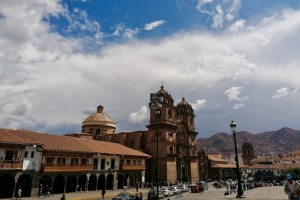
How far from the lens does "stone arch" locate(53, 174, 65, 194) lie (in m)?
31.6

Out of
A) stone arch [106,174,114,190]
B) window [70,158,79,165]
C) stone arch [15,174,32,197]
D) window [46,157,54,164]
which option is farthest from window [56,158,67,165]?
stone arch [106,174,114,190]

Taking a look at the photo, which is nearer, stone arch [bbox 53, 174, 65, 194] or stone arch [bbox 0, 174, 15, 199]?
stone arch [bbox 0, 174, 15, 199]

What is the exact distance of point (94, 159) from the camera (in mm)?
35656

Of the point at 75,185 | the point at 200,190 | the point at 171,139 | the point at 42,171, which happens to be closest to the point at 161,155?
the point at 171,139

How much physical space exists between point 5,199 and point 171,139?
36.3m

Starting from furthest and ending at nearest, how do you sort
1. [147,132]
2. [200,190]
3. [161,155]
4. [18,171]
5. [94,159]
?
[147,132]
[161,155]
[200,190]
[94,159]
[18,171]

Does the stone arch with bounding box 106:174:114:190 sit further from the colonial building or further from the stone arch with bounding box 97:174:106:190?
the stone arch with bounding box 97:174:106:190

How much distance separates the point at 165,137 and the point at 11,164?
33070 mm

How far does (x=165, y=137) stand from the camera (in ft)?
173

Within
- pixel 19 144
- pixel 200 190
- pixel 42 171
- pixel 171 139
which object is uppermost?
pixel 171 139

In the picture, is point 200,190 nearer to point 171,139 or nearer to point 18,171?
point 171,139

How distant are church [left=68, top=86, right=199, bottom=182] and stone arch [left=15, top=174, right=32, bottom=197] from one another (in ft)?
81.3

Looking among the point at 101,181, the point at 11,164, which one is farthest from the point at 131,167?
the point at 11,164

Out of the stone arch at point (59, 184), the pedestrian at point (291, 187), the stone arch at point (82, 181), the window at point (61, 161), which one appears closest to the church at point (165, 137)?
the stone arch at point (82, 181)
